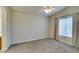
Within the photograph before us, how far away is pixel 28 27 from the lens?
6309 mm

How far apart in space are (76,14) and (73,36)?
130cm

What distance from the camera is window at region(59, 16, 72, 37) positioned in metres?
5.53

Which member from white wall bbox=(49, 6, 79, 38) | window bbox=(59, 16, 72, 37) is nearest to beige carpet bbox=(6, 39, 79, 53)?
window bbox=(59, 16, 72, 37)

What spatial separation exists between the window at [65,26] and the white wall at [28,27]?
162 centimetres

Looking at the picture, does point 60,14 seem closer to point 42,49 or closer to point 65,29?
point 65,29

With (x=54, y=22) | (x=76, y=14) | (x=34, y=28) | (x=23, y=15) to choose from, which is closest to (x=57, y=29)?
(x=54, y=22)

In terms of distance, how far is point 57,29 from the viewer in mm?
6777

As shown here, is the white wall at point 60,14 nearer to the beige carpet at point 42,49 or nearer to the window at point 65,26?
the window at point 65,26

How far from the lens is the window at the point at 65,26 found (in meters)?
5.53

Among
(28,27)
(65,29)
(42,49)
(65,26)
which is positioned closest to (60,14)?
(65,26)

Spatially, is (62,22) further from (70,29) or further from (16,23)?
(16,23)

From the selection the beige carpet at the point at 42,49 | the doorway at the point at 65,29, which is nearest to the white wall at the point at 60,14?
the doorway at the point at 65,29

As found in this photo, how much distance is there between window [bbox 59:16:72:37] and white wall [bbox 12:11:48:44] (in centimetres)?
162

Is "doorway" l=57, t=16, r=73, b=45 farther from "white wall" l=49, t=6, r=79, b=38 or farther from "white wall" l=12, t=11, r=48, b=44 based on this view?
"white wall" l=12, t=11, r=48, b=44
